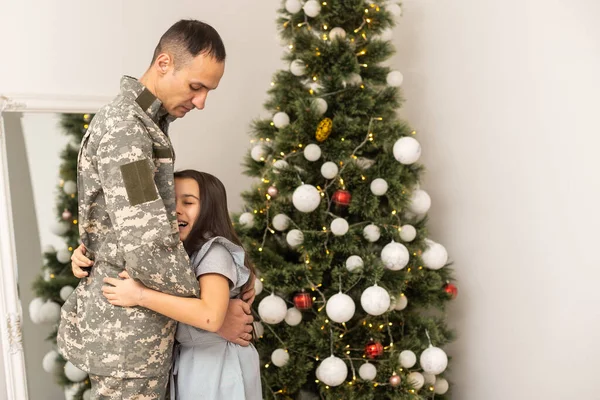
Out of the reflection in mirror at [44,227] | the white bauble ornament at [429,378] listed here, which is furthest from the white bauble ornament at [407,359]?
the reflection in mirror at [44,227]

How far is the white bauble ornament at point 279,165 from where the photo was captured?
244 cm

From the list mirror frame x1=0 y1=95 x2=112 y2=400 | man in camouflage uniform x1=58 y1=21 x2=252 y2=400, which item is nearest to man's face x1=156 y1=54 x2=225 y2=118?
man in camouflage uniform x1=58 y1=21 x2=252 y2=400

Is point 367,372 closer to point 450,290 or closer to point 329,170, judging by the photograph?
point 450,290

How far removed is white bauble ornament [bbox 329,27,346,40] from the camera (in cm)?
243

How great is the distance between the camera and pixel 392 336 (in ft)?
8.65

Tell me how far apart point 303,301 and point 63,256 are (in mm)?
1012

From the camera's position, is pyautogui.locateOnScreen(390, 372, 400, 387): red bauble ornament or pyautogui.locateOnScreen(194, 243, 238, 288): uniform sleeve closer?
pyautogui.locateOnScreen(194, 243, 238, 288): uniform sleeve

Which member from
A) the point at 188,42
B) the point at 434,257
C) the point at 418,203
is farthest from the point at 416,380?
the point at 188,42

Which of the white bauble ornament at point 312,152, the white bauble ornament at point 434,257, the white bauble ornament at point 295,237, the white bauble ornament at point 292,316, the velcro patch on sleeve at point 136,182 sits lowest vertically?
the white bauble ornament at point 292,316

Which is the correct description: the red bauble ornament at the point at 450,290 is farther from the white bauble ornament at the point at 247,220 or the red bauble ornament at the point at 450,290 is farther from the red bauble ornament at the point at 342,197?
the white bauble ornament at the point at 247,220

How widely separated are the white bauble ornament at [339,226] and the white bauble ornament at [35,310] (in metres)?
1.21

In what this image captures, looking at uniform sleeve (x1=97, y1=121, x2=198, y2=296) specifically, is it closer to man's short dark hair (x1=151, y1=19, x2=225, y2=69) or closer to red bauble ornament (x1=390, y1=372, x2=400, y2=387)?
man's short dark hair (x1=151, y1=19, x2=225, y2=69)

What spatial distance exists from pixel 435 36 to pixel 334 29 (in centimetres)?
72

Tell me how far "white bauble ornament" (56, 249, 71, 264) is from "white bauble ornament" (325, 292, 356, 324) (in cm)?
110
